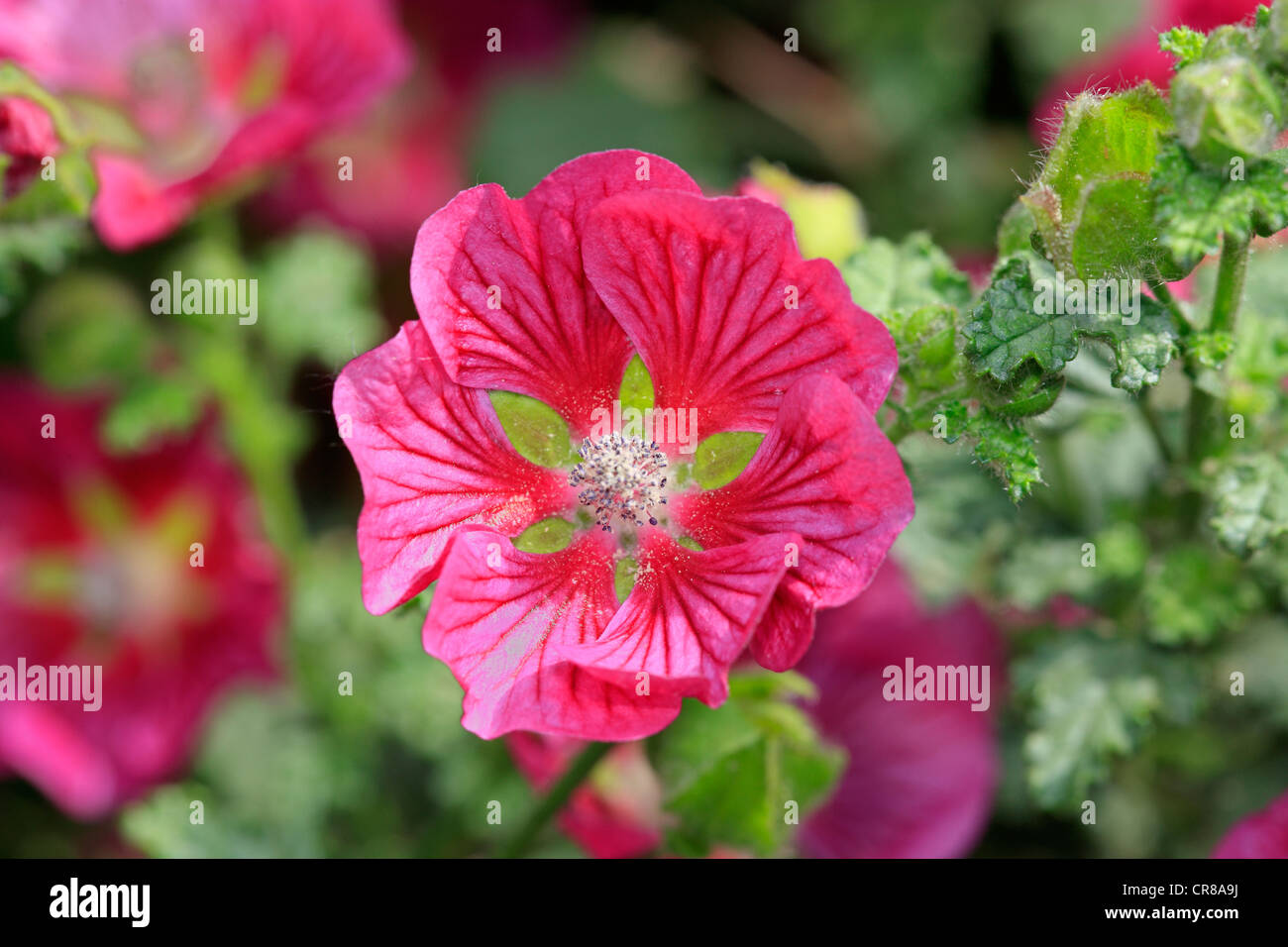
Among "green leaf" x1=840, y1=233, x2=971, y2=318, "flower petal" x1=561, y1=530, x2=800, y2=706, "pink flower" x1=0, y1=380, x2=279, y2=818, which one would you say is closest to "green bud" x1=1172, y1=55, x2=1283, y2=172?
"green leaf" x1=840, y1=233, x2=971, y2=318

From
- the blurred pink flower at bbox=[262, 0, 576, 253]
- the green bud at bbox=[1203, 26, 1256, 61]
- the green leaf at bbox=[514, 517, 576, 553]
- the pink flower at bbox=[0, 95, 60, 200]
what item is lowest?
the green leaf at bbox=[514, 517, 576, 553]

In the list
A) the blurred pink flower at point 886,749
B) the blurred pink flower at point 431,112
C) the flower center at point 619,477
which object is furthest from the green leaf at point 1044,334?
the blurred pink flower at point 431,112

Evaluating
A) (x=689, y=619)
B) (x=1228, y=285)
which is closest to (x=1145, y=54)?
(x=1228, y=285)

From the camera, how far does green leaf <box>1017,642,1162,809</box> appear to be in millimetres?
1779

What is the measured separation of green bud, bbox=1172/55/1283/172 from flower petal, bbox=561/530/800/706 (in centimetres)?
56

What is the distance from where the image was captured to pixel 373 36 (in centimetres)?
221

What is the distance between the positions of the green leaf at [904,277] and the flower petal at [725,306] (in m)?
0.21

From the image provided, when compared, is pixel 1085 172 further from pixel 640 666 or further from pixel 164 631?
pixel 164 631

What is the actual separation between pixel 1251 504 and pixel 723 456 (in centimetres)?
64

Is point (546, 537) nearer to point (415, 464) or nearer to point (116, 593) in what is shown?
point (415, 464)

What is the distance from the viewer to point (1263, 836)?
171 centimetres

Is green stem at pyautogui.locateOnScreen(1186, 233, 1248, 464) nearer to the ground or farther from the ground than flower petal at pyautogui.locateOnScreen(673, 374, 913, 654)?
farther from the ground

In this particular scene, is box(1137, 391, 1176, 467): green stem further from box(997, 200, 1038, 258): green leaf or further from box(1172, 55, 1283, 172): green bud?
box(1172, 55, 1283, 172): green bud

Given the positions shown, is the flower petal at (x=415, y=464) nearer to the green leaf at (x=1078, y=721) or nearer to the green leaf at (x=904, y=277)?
the green leaf at (x=904, y=277)
